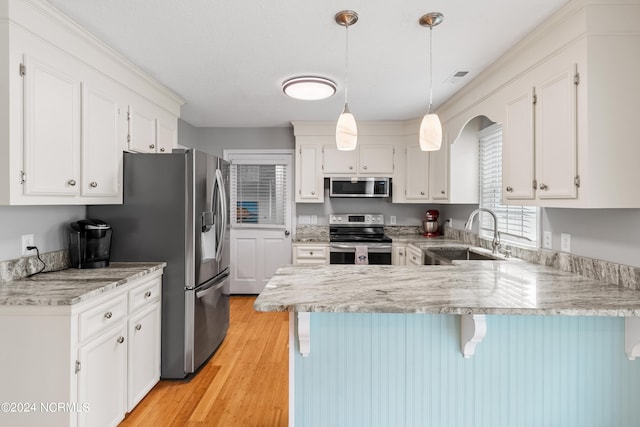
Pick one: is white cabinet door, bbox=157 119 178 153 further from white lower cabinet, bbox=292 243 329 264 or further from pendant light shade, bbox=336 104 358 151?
pendant light shade, bbox=336 104 358 151

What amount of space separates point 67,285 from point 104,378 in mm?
550

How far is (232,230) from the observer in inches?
181

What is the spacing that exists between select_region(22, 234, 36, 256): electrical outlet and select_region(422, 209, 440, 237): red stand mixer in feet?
12.7

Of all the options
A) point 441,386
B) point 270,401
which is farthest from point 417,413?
point 270,401

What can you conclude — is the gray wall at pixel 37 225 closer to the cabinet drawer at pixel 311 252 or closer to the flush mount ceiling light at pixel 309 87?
the flush mount ceiling light at pixel 309 87

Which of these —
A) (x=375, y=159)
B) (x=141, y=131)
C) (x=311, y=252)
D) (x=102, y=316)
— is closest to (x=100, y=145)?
(x=141, y=131)

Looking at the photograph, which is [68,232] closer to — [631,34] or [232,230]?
[232,230]

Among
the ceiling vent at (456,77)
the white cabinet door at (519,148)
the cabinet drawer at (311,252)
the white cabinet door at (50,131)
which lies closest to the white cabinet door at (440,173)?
the ceiling vent at (456,77)

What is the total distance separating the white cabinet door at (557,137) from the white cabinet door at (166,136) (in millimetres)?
2926

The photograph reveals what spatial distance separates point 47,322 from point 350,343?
4.71 feet

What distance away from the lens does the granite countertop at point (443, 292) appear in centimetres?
124

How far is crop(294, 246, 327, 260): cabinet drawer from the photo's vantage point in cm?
392

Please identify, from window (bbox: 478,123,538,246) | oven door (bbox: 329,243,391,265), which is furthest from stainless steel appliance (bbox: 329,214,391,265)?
window (bbox: 478,123,538,246)

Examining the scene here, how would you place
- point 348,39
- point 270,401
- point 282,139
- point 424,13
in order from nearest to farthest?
point 424,13 → point 348,39 → point 270,401 → point 282,139
